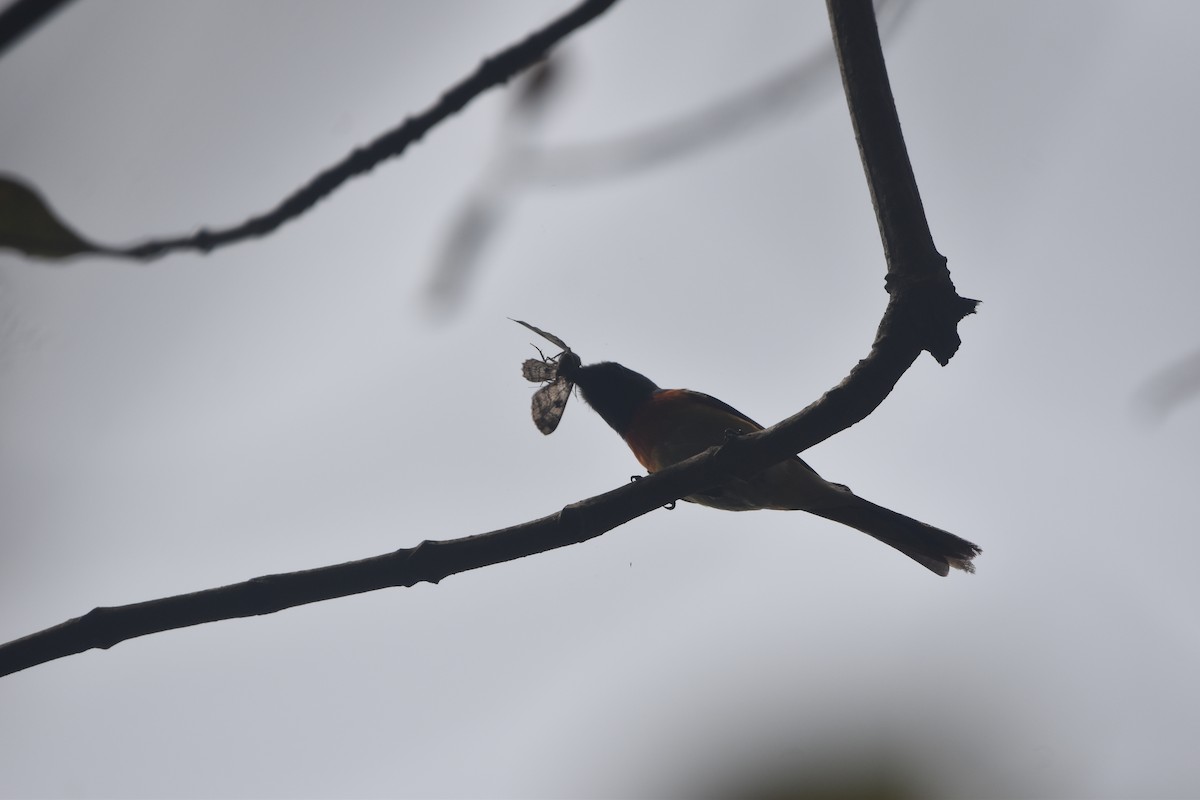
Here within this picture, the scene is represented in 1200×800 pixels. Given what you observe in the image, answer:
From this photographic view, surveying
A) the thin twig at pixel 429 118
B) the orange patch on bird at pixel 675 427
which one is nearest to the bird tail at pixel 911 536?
the orange patch on bird at pixel 675 427

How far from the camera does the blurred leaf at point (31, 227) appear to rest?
3.16ft

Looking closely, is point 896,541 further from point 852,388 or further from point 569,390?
point 852,388

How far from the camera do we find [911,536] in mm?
4660

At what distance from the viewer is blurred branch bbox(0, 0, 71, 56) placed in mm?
637

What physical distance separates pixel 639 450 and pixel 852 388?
258 centimetres

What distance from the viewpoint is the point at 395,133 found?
1463 millimetres

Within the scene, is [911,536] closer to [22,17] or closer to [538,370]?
[538,370]

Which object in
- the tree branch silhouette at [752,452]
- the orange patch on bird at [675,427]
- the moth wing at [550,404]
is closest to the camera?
the tree branch silhouette at [752,452]

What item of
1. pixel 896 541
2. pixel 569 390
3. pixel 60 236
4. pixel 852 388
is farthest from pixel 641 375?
pixel 60 236

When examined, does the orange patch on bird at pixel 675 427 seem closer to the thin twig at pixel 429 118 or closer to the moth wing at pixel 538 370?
the moth wing at pixel 538 370

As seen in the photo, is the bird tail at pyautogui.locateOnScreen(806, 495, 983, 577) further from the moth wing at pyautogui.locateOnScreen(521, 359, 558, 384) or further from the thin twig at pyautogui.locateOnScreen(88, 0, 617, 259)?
the thin twig at pyautogui.locateOnScreen(88, 0, 617, 259)

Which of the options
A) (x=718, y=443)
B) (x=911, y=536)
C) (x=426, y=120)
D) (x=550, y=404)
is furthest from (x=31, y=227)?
(x=911, y=536)

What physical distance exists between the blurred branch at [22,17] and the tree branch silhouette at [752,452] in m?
1.88

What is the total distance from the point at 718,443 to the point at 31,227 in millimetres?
4134
